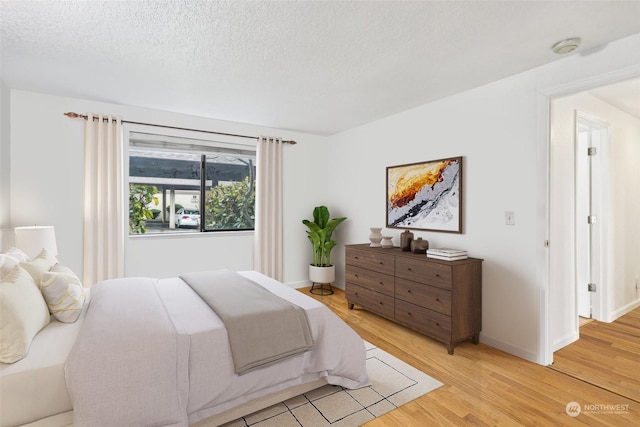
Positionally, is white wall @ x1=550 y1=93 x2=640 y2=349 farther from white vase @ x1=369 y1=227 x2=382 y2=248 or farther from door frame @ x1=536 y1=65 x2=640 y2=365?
white vase @ x1=369 y1=227 x2=382 y2=248

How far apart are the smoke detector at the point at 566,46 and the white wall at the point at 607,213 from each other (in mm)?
465

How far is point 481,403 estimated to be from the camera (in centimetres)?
204

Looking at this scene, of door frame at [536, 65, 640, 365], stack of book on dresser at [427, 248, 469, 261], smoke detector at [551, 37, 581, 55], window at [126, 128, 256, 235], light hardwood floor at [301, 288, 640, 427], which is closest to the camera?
light hardwood floor at [301, 288, 640, 427]

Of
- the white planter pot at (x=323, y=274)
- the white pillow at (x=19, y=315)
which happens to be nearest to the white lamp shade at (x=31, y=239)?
the white pillow at (x=19, y=315)

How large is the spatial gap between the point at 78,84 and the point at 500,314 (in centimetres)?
451

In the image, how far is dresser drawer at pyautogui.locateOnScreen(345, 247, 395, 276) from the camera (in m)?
3.35

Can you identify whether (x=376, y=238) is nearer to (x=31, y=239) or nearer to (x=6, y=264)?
(x=6, y=264)

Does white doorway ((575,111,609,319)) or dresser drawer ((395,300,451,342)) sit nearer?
dresser drawer ((395,300,451,342))

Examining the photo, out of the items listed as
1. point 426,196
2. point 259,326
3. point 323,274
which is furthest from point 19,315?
point 323,274

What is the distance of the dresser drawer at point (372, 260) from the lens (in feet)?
11.0

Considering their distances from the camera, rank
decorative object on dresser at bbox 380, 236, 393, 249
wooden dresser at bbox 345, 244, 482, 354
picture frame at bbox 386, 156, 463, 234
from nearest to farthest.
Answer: wooden dresser at bbox 345, 244, 482, 354 < picture frame at bbox 386, 156, 463, 234 < decorative object on dresser at bbox 380, 236, 393, 249

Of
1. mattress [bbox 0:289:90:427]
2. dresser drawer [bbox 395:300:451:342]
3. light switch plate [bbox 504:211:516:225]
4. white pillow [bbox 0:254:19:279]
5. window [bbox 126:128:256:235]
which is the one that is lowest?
dresser drawer [bbox 395:300:451:342]

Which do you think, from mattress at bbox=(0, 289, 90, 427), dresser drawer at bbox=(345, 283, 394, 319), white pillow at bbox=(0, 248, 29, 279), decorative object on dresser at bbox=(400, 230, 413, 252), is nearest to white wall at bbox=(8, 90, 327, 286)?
white pillow at bbox=(0, 248, 29, 279)

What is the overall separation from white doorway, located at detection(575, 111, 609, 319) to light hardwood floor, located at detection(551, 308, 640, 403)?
33cm
